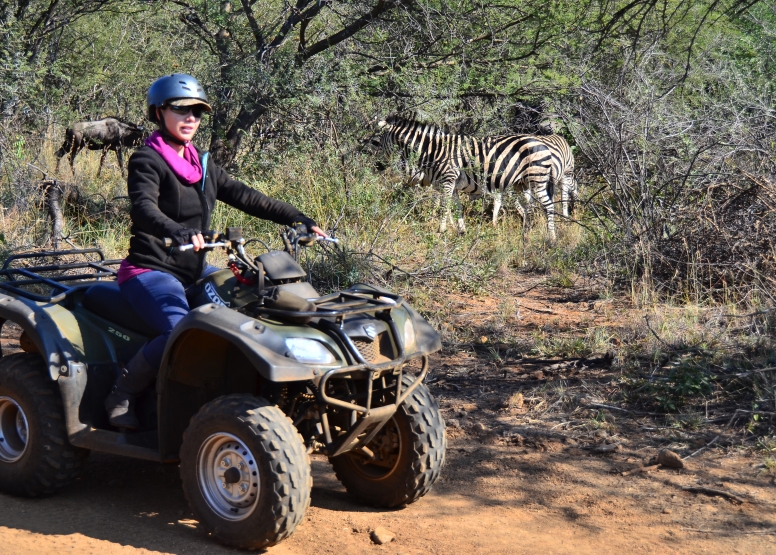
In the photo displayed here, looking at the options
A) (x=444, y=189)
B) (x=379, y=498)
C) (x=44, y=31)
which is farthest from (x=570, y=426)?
(x=44, y=31)

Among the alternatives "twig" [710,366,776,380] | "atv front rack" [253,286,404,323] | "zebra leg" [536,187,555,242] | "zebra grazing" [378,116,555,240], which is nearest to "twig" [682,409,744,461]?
A: "twig" [710,366,776,380]

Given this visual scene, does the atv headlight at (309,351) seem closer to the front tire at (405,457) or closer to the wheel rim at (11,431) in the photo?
the front tire at (405,457)

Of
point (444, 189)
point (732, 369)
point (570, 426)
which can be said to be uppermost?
point (444, 189)

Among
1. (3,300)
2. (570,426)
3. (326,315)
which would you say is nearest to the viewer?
(326,315)

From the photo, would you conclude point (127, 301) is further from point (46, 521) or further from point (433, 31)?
point (433, 31)

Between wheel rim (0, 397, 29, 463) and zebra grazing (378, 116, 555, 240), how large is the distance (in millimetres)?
7087

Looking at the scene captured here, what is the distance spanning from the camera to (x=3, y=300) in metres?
4.44

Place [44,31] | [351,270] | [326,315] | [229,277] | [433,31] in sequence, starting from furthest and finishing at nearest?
[44,31] < [433,31] < [351,270] < [229,277] < [326,315]

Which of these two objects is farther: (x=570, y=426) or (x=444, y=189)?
(x=444, y=189)

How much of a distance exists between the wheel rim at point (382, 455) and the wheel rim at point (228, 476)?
2.35 feet

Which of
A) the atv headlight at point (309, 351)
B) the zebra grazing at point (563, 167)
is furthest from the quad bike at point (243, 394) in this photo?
the zebra grazing at point (563, 167)

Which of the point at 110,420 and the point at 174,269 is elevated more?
the point at 174,269

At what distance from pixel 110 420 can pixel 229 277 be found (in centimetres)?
87

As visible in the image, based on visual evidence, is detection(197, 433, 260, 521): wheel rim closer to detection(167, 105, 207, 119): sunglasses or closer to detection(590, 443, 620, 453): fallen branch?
detection(167, 105, 207, 119): sunglasses
